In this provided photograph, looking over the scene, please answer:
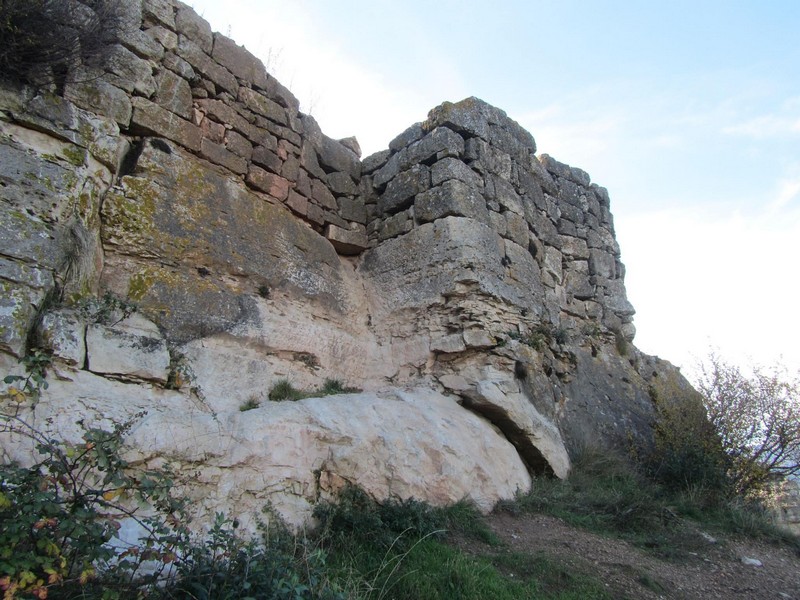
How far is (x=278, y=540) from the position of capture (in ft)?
10.9

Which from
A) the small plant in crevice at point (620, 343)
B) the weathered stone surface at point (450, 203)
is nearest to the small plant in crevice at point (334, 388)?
the weathered stone surface at point (450, 203)

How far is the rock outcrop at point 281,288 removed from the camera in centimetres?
349

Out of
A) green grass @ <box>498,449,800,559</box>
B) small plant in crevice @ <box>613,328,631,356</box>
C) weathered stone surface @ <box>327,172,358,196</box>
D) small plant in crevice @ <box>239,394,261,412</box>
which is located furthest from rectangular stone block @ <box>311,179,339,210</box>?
small plant in crevice @ <box>613,328,631,356</box>

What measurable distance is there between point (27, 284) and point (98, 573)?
1.67 meters

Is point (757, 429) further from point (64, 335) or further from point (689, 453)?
point (64, 335)

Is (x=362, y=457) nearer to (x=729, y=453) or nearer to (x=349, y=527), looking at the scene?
(x=349, y=527)

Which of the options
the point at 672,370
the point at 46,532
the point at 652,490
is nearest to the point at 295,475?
the point at 46,532

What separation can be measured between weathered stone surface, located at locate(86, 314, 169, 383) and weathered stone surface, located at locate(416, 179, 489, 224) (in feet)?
10.1

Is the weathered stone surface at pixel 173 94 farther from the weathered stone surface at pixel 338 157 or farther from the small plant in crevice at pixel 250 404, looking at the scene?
the small plant in crevice at pixel 250 404

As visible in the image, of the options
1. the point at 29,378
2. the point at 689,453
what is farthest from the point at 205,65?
the point at 689,453

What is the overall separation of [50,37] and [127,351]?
7.17ft

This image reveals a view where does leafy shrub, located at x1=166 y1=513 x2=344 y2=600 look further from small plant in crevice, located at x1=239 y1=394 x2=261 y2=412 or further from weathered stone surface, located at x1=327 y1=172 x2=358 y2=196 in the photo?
weathered stone surface, located at x1=327 y1=172 x2=358 y2=196

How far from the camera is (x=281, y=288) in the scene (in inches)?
206

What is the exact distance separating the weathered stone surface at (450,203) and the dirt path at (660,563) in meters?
2.98
